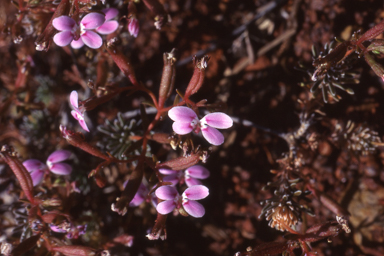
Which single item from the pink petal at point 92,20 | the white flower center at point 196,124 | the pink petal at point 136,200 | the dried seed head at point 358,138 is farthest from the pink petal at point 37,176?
the dried seed head at point 358,138

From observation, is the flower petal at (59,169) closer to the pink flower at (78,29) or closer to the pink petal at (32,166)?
the pink petal at (32,166)

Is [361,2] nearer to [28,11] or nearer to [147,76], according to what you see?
[147,76]

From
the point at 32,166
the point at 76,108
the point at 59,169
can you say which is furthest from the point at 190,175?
the point at 32,166

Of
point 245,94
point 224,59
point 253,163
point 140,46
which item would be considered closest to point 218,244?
point 253,163

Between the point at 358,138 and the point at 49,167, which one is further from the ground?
the point at 358,138

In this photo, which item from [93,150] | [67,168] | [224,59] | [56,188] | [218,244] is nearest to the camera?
[93,150]

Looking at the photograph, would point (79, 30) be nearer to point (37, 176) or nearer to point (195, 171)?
point (37, 176)
